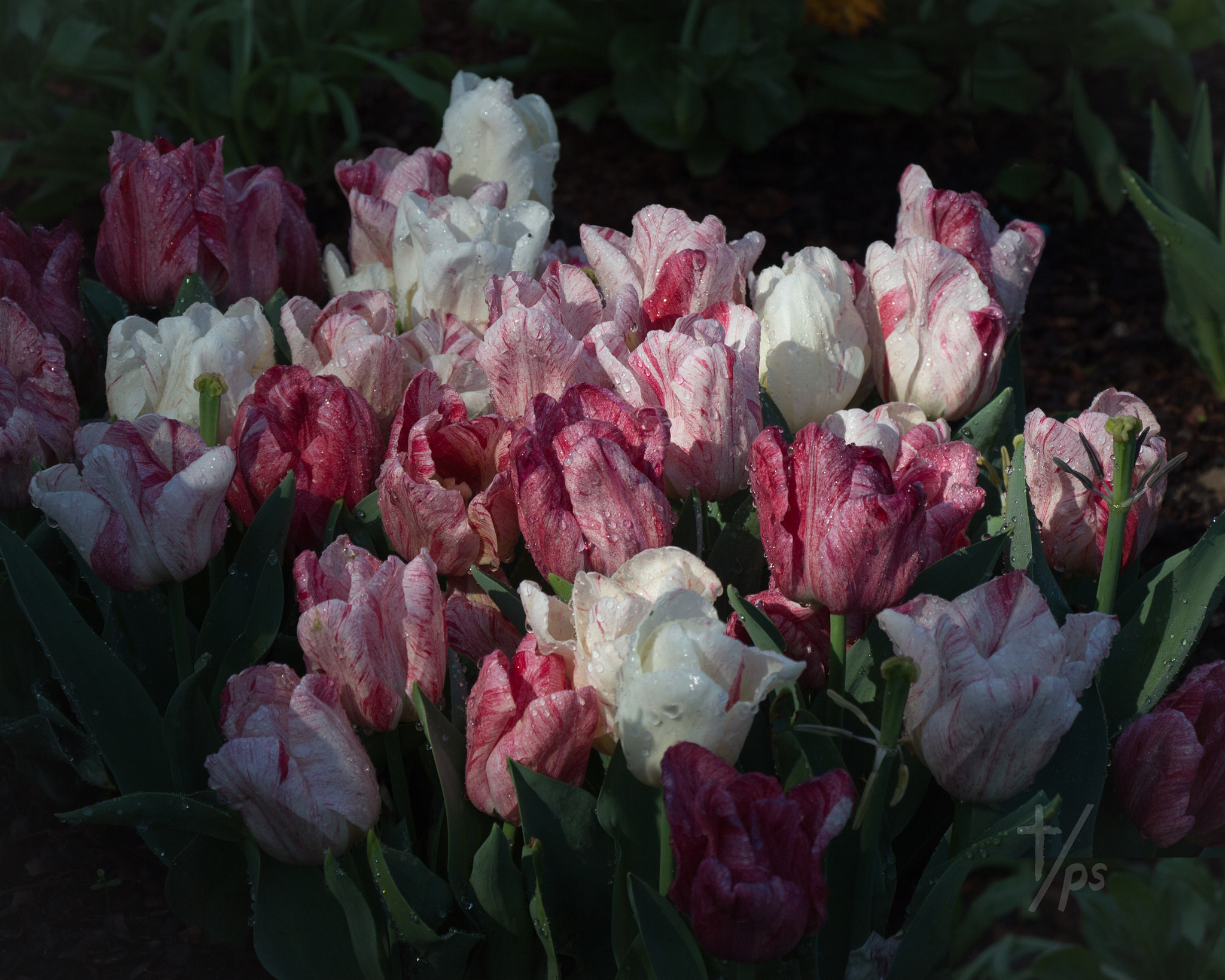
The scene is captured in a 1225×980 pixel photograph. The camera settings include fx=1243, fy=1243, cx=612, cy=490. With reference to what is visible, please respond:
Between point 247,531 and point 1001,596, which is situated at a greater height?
point 1001,596

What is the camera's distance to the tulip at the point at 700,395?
1.01m

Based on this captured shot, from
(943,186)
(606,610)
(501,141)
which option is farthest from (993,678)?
(943,186)

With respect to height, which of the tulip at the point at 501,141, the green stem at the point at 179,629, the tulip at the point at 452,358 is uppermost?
the tulip at the point at 501,141

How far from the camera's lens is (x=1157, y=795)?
93 centimetres

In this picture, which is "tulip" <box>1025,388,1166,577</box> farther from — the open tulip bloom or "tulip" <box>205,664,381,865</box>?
"tulip" <box>205,664,381,865</box>

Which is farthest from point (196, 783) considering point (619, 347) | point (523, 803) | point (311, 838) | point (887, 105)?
point (887, 105)

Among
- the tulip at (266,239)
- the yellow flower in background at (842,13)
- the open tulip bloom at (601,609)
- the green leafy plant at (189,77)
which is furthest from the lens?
the yellow flower in background at (842,13)

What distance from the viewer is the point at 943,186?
3.34 metres

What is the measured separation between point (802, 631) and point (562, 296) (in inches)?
17.8

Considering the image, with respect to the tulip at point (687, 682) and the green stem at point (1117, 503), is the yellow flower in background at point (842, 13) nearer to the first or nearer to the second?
the green stem at point (1117, 503)

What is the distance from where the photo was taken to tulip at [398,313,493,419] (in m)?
1.21

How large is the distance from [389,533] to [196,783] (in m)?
0.26

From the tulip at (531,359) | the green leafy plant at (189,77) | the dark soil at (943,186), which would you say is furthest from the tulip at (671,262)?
the green leafy plant at (189,77)

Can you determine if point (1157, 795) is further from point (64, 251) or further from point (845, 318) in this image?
point (64, 251)
